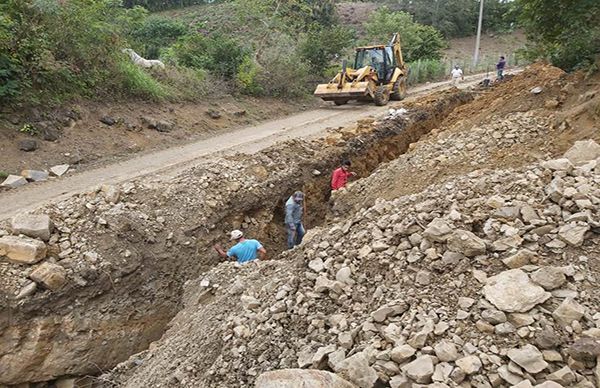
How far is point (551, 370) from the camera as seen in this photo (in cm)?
302

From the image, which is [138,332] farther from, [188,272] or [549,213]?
[549,213]

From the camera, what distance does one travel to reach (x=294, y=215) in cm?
810

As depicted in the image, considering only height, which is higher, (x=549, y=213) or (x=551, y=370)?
(x=549, y=213)

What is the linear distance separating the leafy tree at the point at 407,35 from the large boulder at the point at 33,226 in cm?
2511

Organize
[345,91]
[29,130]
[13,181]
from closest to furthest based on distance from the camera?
[13,181] < [29,130] < [345,91]

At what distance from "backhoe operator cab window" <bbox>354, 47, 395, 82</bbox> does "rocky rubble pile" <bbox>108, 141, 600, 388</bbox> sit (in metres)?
12.6

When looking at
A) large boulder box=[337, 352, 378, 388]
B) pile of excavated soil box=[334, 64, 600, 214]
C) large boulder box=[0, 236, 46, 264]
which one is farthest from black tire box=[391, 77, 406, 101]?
large boulder box=[337, 352, 378, 388]

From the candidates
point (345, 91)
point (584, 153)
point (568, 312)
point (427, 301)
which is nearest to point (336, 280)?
point (427, 301)

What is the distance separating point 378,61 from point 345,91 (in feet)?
9.04

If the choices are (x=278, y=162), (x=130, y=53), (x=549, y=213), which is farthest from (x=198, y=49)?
(x=549, y=213)

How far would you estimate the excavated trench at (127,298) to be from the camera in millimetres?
5758

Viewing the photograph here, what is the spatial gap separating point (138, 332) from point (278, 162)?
442cm

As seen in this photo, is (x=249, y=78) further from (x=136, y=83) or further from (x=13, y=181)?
(x=13, y=181)

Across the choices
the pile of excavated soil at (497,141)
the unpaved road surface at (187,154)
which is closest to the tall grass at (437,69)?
the unpaved road surface at (187,154)
